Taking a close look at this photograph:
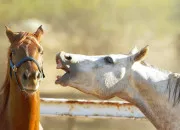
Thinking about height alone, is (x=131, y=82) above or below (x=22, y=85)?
above

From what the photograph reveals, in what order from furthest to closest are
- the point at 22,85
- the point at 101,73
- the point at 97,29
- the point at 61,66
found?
the point at 97,29
the point at 101,73
the point at 61,66
the point at 22,85

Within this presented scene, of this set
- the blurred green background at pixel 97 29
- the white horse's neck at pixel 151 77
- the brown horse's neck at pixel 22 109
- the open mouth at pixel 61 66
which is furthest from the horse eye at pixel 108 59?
the blurred green background at pixel 97 29

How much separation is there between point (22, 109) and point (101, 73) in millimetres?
880

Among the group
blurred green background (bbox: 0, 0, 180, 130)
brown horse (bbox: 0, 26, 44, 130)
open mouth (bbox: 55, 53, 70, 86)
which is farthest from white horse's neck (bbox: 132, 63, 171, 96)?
blurred green background (bbox: 0, 0, 180, 130)

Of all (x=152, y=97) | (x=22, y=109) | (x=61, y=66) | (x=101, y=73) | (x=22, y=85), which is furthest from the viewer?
(x=152, y=97)

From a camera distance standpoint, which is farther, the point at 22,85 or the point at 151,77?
the point at 151,77

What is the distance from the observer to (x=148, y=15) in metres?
10.1

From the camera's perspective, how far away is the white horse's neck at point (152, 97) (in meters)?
5.09

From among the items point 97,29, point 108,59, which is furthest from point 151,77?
point 97,29

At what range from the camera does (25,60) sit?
4.25m

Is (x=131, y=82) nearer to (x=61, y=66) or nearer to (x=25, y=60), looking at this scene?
(x=61, y=66)

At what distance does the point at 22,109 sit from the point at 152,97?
1236 millimetres

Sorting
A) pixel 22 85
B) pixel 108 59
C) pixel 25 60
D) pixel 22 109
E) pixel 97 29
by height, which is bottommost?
pixel 22 109

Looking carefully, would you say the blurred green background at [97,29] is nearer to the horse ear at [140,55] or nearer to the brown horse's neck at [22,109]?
the horse ear at [140,55]
